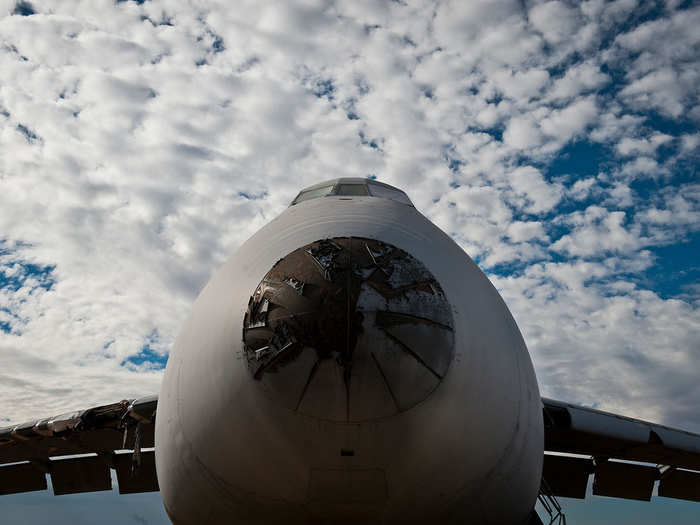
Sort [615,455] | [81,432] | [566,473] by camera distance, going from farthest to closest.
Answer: [566,473] < [615,455] < [81,432]

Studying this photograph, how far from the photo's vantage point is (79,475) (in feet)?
36.0

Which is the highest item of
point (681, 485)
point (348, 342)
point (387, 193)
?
point (387, 193)

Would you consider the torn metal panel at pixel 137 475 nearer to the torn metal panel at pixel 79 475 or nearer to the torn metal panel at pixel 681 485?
the torn metal panel at pixel 79 475

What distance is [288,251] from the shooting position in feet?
11.7

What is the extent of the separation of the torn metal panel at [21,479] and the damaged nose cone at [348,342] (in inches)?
420

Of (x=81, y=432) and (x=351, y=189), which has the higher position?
(x=351, y=189)

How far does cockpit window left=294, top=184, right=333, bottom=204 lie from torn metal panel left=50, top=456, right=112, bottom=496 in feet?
25.4

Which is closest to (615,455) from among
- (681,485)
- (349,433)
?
(681,485)

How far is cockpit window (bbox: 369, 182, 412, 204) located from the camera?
5.70 metres

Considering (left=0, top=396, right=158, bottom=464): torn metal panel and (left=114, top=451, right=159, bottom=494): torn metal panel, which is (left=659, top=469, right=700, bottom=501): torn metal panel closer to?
(left=0, top=396, right=158, bottom=464): torn metal panel

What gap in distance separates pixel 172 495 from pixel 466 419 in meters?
2.27

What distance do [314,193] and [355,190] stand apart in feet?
1.87

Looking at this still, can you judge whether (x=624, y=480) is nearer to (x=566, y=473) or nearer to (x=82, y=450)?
(x=566, y=473)

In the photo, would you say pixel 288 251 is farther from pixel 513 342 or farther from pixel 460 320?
pixel 513 342
